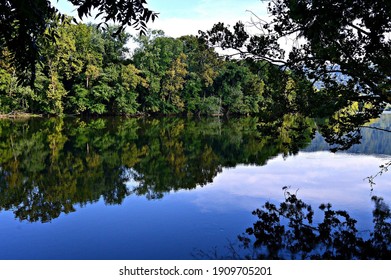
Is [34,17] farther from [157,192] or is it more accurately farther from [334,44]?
[157,192]

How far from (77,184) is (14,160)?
592 centimetres

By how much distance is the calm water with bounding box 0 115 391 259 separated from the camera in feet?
25.1

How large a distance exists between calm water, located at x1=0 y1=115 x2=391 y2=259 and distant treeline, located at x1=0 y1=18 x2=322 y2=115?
2191cm

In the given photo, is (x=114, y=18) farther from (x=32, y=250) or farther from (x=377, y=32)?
(x=32, y=250)

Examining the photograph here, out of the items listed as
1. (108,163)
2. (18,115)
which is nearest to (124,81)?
(18,115)

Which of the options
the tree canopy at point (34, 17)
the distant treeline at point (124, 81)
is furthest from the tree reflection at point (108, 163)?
the distant treeline at point (124, 81)

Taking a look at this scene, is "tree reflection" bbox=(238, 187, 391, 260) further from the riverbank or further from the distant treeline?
the riverbank

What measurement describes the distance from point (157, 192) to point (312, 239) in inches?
236

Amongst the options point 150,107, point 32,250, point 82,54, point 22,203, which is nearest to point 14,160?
point 22,203

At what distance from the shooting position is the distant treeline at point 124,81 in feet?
150

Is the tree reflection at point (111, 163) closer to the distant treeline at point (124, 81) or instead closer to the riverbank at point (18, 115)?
the distant treeline at point (124, 81)

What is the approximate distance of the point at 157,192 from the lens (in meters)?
12.2

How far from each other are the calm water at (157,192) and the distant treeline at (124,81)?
2191 centimetres

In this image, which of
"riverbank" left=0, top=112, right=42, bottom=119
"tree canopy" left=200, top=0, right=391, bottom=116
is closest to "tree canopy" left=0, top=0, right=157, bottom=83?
"tree canopy" left=200, top=0, right=391, bottom=116
